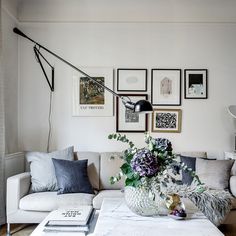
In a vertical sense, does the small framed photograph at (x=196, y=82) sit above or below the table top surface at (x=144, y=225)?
above

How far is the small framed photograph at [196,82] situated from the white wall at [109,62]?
0.24ft

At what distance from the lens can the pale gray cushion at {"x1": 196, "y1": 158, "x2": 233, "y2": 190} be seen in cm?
299

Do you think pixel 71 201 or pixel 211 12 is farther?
pixel 211 12

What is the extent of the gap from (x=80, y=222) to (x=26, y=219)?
1.26 meters

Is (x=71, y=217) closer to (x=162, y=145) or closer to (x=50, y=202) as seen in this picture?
(x=162, y=145)

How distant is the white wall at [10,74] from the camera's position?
11.1 ft

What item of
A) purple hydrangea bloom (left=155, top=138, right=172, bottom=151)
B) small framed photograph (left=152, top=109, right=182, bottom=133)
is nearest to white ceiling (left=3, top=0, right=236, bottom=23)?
small framed photograph (left=152, top=109, right=182, bottom=133)

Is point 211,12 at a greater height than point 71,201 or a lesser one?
greater

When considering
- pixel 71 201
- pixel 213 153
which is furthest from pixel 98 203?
pixel 213 153

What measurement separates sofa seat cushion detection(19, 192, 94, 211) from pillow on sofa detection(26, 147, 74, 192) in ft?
0.67

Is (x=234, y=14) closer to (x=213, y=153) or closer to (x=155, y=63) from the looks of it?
(x=155, y=63)

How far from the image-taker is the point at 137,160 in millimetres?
1665

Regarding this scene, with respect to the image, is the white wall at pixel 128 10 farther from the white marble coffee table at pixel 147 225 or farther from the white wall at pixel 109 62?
the white marble coffee table at pixel 147 225

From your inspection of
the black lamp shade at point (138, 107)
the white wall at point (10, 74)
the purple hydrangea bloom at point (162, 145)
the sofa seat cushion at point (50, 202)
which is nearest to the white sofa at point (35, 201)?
the sofa seat cushion at point (50, 202)
